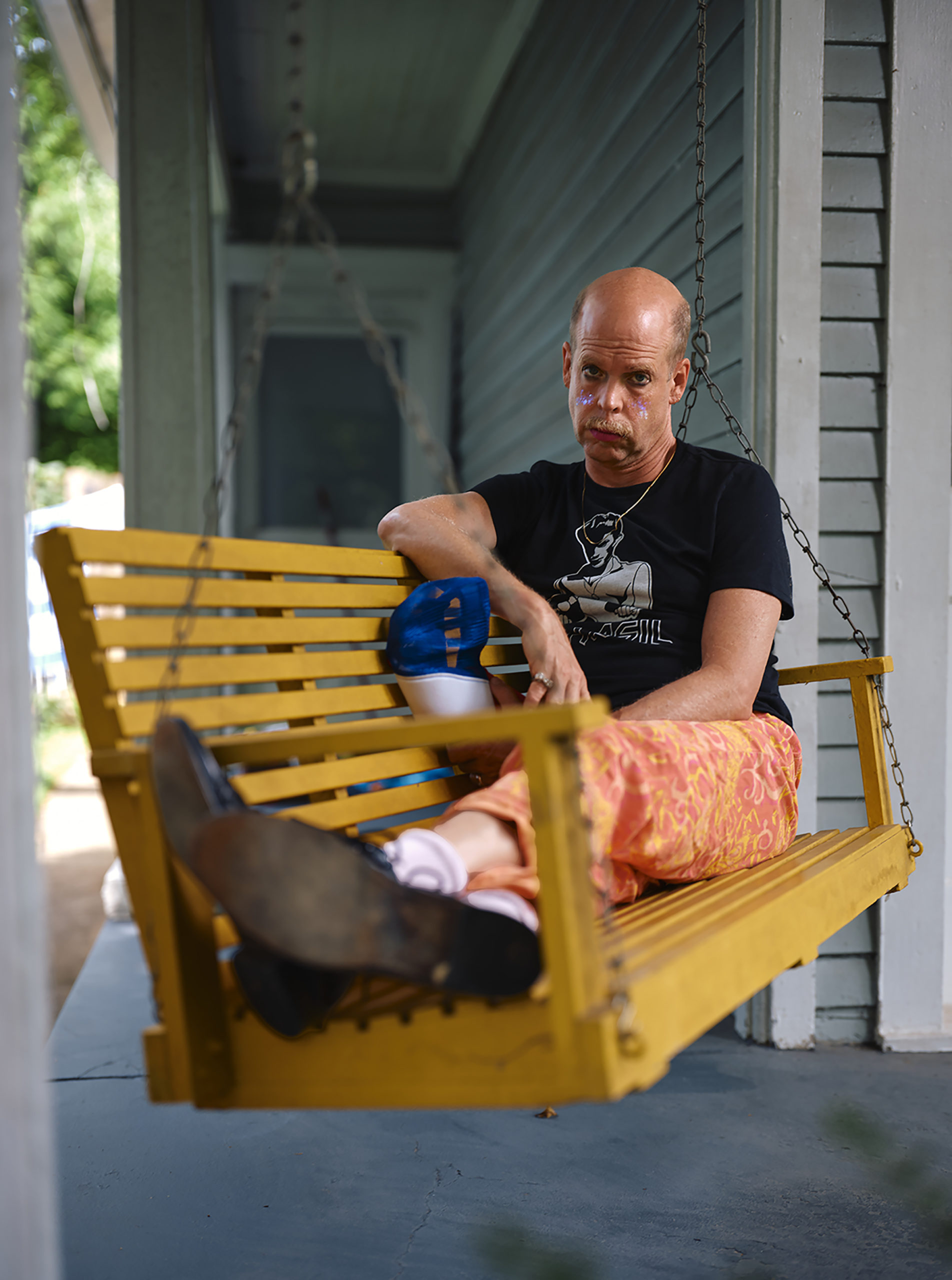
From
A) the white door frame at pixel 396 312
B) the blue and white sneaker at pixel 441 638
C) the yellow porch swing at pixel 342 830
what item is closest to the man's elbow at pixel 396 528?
the blue and white sneaker at pixel 441 638

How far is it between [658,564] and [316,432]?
5219 mm

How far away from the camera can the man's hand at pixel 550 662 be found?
1.75 metres

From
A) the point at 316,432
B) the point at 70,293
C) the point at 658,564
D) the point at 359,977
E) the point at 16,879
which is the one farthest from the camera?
the point at 70,293

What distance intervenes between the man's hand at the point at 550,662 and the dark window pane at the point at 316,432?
5102 mm

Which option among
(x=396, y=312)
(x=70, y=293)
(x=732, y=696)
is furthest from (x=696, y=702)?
(x=70, y=293)

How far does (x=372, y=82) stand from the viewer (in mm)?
5570

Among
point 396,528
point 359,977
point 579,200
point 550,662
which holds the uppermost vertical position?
point 579,200

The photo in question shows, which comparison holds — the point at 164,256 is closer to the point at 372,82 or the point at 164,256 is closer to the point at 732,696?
the point at 732,696

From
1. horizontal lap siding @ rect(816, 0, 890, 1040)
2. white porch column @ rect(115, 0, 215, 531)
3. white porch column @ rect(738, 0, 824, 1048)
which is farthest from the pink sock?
white porch column @ rect(115, 0, 215, 531)

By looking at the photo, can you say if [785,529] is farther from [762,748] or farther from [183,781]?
[183,781]

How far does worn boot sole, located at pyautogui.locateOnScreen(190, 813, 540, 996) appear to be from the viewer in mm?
1024

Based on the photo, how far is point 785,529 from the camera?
271 cm

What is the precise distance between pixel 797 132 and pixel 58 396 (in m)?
13.3

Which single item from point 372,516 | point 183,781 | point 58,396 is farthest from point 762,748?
point 58,396
